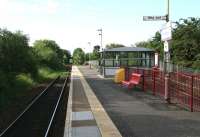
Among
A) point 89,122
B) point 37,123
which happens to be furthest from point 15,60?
point 89,122

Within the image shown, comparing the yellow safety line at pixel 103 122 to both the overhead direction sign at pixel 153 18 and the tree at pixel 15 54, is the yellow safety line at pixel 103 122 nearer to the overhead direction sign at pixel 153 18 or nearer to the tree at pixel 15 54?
the overhead direction sign at pixel 153 18

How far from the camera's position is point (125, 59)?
50219 millimetres

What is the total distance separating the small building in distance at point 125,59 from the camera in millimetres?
49969

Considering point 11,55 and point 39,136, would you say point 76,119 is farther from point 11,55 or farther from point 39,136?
point 11,55

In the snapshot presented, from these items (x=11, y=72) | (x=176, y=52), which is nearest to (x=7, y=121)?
(x=11, y=72)

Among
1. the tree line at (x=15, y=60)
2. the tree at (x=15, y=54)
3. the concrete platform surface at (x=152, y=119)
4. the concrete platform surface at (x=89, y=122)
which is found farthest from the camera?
the tree at (x=15, y=54)

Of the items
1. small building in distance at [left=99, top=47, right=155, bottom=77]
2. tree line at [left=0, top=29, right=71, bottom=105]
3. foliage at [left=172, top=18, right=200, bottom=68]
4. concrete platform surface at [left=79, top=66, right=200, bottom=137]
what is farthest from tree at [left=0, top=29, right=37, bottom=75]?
concrete platform surface at [left=79, top=66, right=200, bottom=137]

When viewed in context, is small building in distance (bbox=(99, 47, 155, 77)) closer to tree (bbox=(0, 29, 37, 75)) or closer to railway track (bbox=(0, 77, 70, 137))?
tree (bbox=(0, 29, 37, 75))

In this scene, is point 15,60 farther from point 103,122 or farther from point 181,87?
point 103,122

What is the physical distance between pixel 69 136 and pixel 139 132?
5.43 feet

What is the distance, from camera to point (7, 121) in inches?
771

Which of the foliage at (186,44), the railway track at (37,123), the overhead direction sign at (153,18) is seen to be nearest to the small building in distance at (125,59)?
the foliage at (186,44)

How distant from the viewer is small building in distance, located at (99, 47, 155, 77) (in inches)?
1967

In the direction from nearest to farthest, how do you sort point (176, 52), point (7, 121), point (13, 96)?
point (7, 121) → point (13, 96) → point (176, 52)
